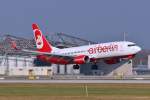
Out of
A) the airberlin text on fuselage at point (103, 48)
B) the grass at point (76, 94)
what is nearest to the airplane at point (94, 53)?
the airberlin text on fuselage at point (103, 48)

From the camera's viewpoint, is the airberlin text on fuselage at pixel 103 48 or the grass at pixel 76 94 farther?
the airberlin text on fuselage at pixel 103 48

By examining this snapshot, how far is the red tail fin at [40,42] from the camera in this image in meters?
133

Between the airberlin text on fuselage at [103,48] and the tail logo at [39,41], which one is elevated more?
the tail logo at [39,41]

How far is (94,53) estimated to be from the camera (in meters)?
120

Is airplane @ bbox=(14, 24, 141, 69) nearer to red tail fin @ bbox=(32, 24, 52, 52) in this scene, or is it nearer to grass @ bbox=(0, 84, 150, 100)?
red tail fin @ bbox=(32, 24, 52, 52)

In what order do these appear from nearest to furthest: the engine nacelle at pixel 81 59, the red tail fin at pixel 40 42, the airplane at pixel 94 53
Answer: the airplane at pixel 94 53, the engine nacelle at pixel 81 59, the red tail fin at pixel 40 42

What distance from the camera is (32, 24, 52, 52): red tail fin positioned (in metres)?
133

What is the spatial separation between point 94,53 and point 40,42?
19717 millimetres

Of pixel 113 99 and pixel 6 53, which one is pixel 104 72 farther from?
pixel 113 99

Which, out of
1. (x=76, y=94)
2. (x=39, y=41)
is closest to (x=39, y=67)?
(x=39, y=41)

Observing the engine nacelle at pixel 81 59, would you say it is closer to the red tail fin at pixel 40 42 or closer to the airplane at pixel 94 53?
the airplane at pixel 94 53

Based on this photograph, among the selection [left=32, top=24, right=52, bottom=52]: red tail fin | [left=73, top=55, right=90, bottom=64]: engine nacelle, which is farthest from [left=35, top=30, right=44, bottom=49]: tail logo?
[left=73, top=55, right=90, bottom=64]: engine nacelle

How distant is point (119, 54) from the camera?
117 meters

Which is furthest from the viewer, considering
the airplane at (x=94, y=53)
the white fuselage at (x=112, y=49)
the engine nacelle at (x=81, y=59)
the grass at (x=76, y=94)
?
the engine nacelle at (x=81, y=59)
